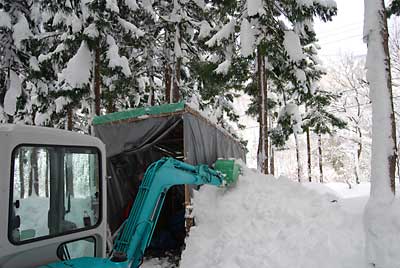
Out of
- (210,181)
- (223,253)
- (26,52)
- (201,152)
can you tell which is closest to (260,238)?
(223,253)

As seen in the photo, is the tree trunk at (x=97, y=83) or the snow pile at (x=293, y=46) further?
Answer: the tree trunk at (x=97, y=83)

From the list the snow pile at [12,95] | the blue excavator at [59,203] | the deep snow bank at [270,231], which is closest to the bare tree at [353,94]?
the deep snow bank at [270,231]

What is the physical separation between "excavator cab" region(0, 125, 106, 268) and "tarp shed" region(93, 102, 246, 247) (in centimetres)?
265

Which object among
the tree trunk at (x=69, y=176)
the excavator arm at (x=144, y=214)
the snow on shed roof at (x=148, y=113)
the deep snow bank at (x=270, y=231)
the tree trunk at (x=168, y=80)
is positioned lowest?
the deep snow bank at (x=270, y=231)

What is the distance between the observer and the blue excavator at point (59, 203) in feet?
7.52

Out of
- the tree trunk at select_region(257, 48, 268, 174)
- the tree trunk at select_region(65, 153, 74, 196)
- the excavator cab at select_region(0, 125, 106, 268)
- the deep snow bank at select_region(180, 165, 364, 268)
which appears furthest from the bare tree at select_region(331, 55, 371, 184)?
the tree trunk at select_region(65, 153, 74, 196)

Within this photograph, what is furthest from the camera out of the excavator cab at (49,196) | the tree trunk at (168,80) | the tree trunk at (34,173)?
the tree trunk at (168,80)

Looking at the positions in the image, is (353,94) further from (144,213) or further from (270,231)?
(144,213)

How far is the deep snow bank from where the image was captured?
4.57 m

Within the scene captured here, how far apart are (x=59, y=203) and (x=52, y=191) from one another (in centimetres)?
12

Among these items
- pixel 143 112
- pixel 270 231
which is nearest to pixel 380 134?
pixel 270 231

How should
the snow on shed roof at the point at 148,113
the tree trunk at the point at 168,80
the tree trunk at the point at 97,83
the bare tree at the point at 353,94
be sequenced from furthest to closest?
the bare tree at the point at 353,94 < the tree trunk at the point at 168,80 < the tree trunk at the point at 97,83 < the snow on shed roof at the point at 148,113

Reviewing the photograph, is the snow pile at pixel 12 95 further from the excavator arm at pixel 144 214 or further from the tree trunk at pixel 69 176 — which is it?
the tree trunk at pixel 69 176

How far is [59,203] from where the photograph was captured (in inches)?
106
